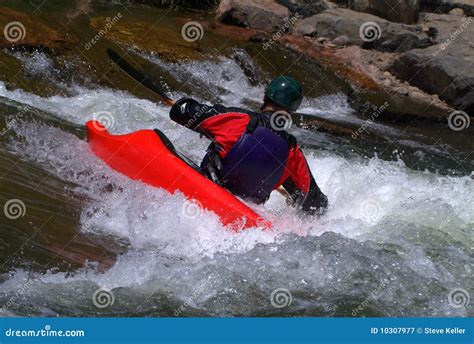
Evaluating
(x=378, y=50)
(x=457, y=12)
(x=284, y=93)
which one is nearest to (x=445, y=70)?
(x=378, y=50)

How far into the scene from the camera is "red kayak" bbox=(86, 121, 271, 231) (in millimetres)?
4168

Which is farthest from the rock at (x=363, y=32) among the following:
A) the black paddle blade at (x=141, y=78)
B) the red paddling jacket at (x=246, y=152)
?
the red paddling jacket at (x=246, y=152)

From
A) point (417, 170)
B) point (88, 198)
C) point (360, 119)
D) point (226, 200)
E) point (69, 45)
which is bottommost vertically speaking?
point (360, 119)

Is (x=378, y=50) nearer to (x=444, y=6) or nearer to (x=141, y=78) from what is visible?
(x=444, y=6)

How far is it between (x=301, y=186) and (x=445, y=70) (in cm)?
662

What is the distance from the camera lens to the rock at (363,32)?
454 inches

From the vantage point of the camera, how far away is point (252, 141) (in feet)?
13.4

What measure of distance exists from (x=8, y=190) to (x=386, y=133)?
17.9 feet

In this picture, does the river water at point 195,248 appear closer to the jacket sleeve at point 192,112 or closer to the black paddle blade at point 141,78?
the jacket sleeve at point 192,112

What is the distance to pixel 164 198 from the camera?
14.3ft

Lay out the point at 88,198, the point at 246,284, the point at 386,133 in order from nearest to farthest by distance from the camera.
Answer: the point at 246,284, the point at 88,198, the point at 386,133

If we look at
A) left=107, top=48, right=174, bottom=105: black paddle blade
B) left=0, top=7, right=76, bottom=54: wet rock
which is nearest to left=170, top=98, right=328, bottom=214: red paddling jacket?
left=107, top=48, right=174, bottom=105: black paddle blade

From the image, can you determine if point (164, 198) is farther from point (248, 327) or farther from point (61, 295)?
point (248, 327)

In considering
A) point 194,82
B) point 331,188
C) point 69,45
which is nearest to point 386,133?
point 194,82
